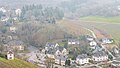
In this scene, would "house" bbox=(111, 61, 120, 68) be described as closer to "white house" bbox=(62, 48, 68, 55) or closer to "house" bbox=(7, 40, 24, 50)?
"white house" bbox=(62, 48, 68, 55)

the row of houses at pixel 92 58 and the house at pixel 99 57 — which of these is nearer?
the row of houses at pixel 92 58

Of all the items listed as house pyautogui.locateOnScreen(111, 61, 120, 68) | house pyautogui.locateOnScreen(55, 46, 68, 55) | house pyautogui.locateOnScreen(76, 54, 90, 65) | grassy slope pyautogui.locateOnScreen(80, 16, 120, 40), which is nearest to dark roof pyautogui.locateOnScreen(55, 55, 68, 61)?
house pyautogui.locateOnScreen(76, 54, 90, 65)

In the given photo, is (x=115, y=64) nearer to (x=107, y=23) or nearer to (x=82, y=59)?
(x=82, y=59)

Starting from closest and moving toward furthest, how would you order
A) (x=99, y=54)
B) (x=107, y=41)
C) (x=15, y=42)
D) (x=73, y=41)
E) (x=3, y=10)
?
(x=99, y=54)
(x=73, y=41)
(x=15, y=42)
(x=107, y=41)
(x=3, y=10)

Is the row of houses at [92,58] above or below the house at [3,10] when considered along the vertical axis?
below

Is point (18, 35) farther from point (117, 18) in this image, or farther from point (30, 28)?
point (117, 18)

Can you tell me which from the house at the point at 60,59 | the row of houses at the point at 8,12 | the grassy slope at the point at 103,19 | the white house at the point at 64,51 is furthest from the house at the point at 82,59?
the row of houses at the point at 8,12

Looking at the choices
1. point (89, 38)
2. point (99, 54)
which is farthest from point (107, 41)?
point (99, 54)

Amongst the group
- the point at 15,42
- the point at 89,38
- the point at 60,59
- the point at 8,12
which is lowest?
the point at 15,42

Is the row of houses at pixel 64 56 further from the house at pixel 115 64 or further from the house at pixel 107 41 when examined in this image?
the house at pixel 107 41

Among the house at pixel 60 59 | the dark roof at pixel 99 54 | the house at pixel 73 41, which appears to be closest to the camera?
the house at pixel 60 59

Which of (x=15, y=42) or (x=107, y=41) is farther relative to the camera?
(x=107, y=41)

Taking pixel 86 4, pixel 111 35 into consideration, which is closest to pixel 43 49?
pixel 111 35

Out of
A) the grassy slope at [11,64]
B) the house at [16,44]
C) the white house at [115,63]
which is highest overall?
Answer: the grassy slope at [11,64]
